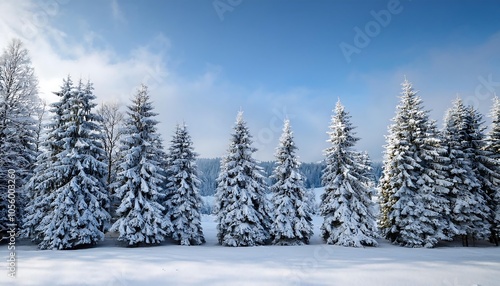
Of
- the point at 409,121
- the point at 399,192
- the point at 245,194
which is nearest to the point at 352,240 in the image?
the point at 399,192

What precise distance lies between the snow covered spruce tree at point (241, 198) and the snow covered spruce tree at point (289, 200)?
113cm

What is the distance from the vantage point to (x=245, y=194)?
68.6ft

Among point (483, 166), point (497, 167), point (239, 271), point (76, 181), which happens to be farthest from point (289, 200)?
point (497, 167)

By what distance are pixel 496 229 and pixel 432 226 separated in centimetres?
625

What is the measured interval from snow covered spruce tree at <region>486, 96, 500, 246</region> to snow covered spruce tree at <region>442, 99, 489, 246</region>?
0.66 meters

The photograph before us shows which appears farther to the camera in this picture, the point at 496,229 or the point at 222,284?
the point at 496,229

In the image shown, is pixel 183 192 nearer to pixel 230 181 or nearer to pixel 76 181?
pixel 230 181

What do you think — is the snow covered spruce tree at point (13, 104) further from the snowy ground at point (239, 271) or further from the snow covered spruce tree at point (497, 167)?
the snow covered spruce tree at point (497, 167)

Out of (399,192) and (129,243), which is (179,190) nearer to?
(129,243)

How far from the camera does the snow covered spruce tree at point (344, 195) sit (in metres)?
20.2

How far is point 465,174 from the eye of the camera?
2178cm

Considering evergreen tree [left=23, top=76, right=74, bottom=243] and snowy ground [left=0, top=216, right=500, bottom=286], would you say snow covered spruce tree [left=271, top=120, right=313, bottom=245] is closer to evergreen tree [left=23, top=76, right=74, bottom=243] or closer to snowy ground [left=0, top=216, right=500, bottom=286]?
snowy ground [left=0, top=216, right=500, bottom=286]

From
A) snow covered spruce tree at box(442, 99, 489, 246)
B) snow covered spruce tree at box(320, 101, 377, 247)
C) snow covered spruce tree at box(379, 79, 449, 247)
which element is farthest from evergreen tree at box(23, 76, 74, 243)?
snow covered spruce tree at box(442, 99, 489, 246)
